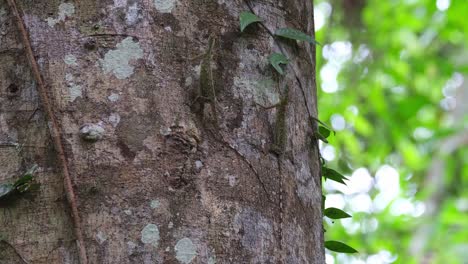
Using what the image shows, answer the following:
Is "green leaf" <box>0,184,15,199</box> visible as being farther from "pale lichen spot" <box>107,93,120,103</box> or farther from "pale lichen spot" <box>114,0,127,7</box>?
"pale lichen spot" <box>114,0,127,7</box>

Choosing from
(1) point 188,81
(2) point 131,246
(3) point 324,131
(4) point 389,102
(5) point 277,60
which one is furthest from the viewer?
(4) point 389,102

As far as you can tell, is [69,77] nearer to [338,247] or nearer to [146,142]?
[146,142]

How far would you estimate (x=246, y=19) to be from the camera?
113 centimetres

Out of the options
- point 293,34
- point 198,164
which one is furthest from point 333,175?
point 198,164

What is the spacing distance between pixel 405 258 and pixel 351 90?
1329mm

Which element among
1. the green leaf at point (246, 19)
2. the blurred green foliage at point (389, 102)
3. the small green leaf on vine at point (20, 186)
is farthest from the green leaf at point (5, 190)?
the blurred green foliage at point (389, 102)

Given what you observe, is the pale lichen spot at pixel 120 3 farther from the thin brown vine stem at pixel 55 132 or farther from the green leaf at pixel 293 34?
the green leaf at pixel 293 34

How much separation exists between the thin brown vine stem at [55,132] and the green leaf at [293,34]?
38cm

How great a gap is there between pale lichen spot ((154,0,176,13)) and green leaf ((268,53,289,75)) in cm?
17

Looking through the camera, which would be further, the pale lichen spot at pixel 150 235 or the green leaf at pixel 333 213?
the green leaf at pixel 333 213

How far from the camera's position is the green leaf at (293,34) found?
1.19 m

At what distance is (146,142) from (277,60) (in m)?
0.27

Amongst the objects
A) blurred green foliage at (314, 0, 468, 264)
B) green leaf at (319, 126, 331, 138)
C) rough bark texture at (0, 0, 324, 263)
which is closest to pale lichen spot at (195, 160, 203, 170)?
rough bark texture at (0, 0, 324, 263)

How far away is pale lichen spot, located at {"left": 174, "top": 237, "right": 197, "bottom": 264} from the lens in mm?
955
